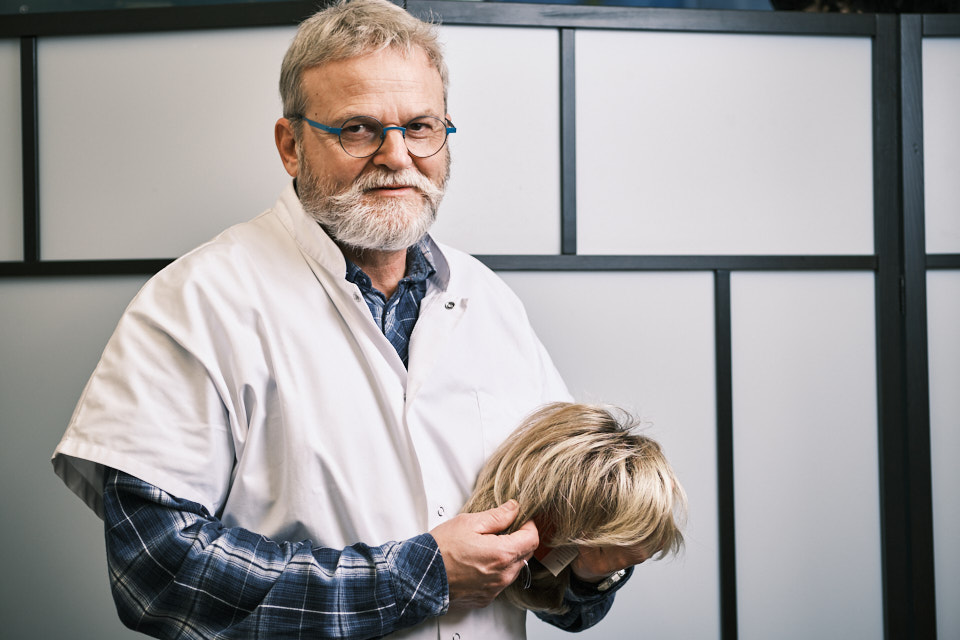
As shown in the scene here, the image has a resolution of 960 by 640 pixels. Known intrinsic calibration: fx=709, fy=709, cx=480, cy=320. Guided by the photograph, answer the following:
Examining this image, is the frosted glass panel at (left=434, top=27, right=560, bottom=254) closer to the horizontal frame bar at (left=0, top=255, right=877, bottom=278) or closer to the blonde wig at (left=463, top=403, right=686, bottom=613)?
the horizontal frame bar at (left=0, top=255, right=877, bottom=278)

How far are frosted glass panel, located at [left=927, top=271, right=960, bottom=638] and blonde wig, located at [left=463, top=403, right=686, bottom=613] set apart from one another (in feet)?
4.01

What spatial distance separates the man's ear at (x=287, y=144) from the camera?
140 cm

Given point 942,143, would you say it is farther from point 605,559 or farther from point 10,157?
point 10,157

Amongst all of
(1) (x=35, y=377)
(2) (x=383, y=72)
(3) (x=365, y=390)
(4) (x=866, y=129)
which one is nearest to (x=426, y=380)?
(3) (x=365, y=390)

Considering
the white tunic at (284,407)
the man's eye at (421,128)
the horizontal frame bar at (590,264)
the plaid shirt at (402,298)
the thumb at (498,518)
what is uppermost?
the man's eye at (421,128)

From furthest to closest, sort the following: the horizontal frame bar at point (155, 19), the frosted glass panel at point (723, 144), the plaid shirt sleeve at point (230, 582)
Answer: the frosted glass panel at point (723, 144) < the horizontal frame bar at point (155, 19) < the plaid shirt sleeve at point (230, 582)

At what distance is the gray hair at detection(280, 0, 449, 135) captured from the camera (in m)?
1.29

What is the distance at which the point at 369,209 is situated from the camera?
1300mm

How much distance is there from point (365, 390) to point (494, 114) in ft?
3.26

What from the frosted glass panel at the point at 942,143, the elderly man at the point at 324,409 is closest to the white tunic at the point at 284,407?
the elderly man at the point at 324,409

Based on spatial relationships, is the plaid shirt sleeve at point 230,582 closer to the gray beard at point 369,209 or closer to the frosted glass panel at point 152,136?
the gray beard at point 369,209

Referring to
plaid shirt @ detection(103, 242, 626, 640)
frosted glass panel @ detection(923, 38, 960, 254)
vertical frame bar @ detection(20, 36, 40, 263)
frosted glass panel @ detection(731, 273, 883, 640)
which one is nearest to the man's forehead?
plaid shirt @ detection(103, 242, 626, 640)

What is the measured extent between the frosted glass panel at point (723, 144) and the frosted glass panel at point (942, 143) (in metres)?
0.17

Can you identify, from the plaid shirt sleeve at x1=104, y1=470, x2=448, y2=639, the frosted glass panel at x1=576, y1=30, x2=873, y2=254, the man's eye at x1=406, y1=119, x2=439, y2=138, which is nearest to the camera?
the plaid shirt sleeve at x1=104, y1=470, x2=448, y2=639
